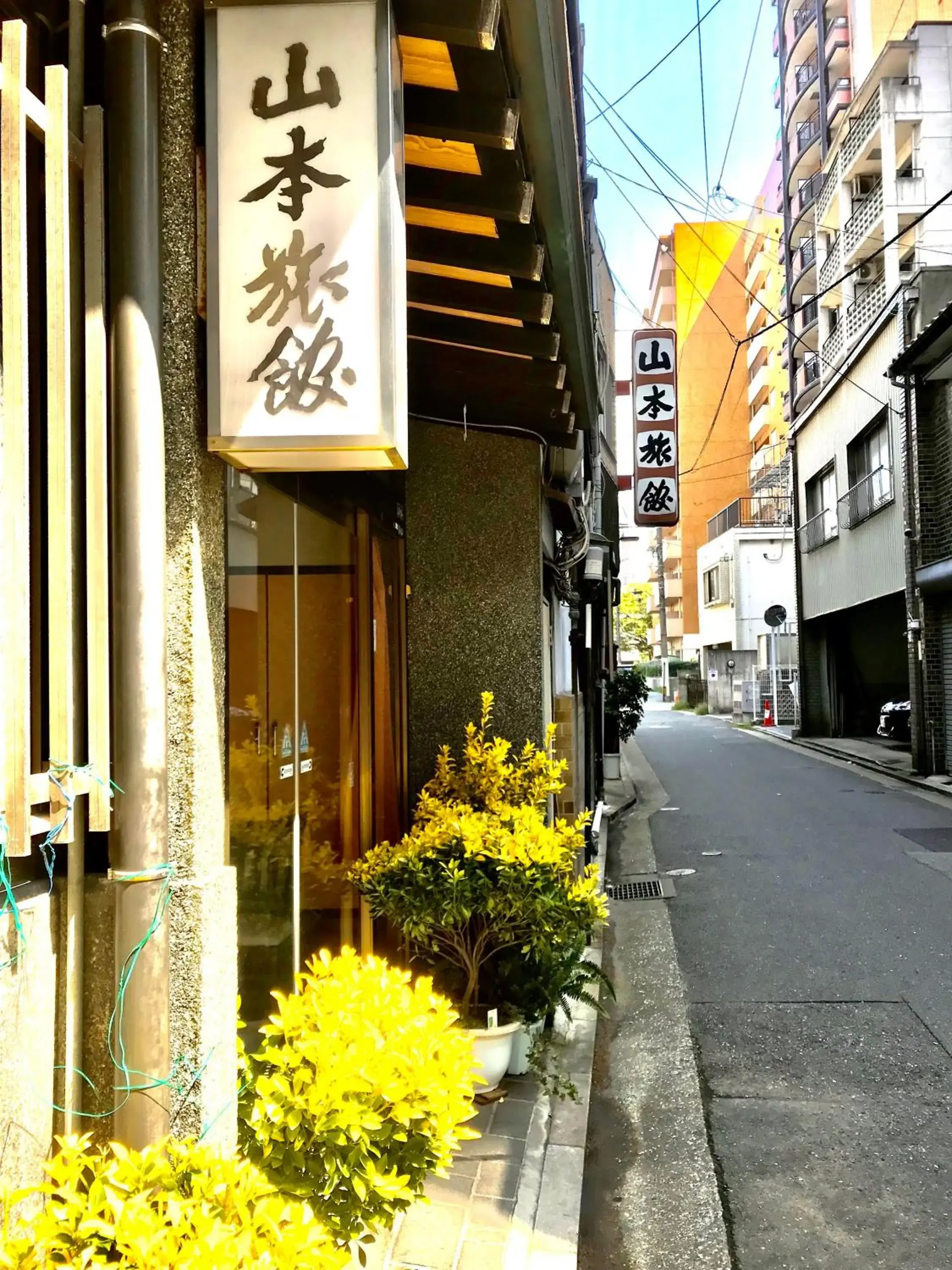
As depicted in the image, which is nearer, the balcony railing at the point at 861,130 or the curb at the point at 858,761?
the curb at the point at 858,761

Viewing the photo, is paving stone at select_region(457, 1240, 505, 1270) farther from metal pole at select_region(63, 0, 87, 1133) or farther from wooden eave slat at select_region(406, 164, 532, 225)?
wooden eave slat at select_region(406, 164, 532, 225)

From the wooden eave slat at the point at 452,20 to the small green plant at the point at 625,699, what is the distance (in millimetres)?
15937

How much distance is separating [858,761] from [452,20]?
21890 mm

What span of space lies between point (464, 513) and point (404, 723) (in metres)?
1.42

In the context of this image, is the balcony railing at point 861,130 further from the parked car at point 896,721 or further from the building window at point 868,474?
the parked car at point 896,721

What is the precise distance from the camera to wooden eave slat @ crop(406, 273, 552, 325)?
13.8 ft

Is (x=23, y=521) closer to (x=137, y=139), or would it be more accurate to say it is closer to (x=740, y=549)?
(x=137, y=139)

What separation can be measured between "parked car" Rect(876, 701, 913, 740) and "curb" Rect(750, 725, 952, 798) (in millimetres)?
1811

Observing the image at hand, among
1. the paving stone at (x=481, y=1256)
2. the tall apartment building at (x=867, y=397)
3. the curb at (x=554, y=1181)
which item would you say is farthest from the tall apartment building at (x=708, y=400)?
the paving stone at (x=481, y=1256)

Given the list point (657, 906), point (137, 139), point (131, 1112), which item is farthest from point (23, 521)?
point (657, 906)

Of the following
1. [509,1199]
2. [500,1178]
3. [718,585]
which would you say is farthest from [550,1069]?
[718,585]

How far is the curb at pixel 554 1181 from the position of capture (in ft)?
11.4

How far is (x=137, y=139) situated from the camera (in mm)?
2328

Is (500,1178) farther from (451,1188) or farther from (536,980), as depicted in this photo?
(536,980)
